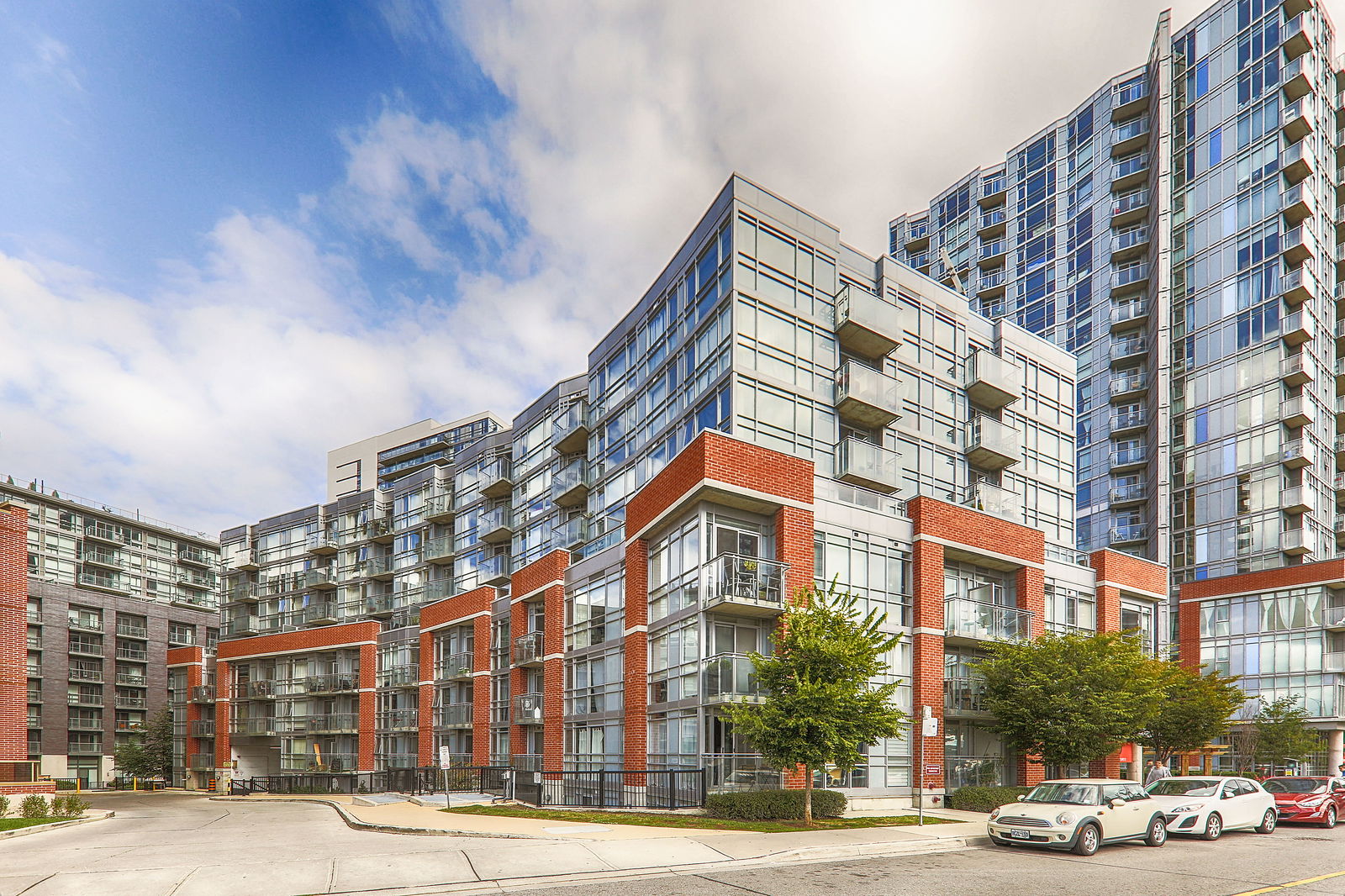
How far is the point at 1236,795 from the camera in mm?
22156

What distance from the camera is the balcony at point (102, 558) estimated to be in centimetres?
9088

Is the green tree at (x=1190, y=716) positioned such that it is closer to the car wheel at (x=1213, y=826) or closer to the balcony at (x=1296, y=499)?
the car wheel at (x=1213, y=826)

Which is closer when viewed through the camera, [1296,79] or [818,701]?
[818,701]

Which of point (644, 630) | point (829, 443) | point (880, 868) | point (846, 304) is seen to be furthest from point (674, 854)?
point (846, 304)

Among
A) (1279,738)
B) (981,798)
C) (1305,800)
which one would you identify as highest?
(1305,800)

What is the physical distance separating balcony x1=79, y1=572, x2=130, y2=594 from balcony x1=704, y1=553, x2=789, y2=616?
81834 millimetres

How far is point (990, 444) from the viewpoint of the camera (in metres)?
39.0

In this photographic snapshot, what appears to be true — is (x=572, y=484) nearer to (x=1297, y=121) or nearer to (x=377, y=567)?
(x=377, y=567)

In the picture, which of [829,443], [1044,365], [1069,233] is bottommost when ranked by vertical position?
[829,443]

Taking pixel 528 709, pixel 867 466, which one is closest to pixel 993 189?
pixel 867 466

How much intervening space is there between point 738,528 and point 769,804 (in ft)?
25.4

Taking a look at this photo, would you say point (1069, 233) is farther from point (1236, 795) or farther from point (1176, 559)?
point (1236, 795)

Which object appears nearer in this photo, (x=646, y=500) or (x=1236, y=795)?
(x=1236, y=795)

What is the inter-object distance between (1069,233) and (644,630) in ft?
194
